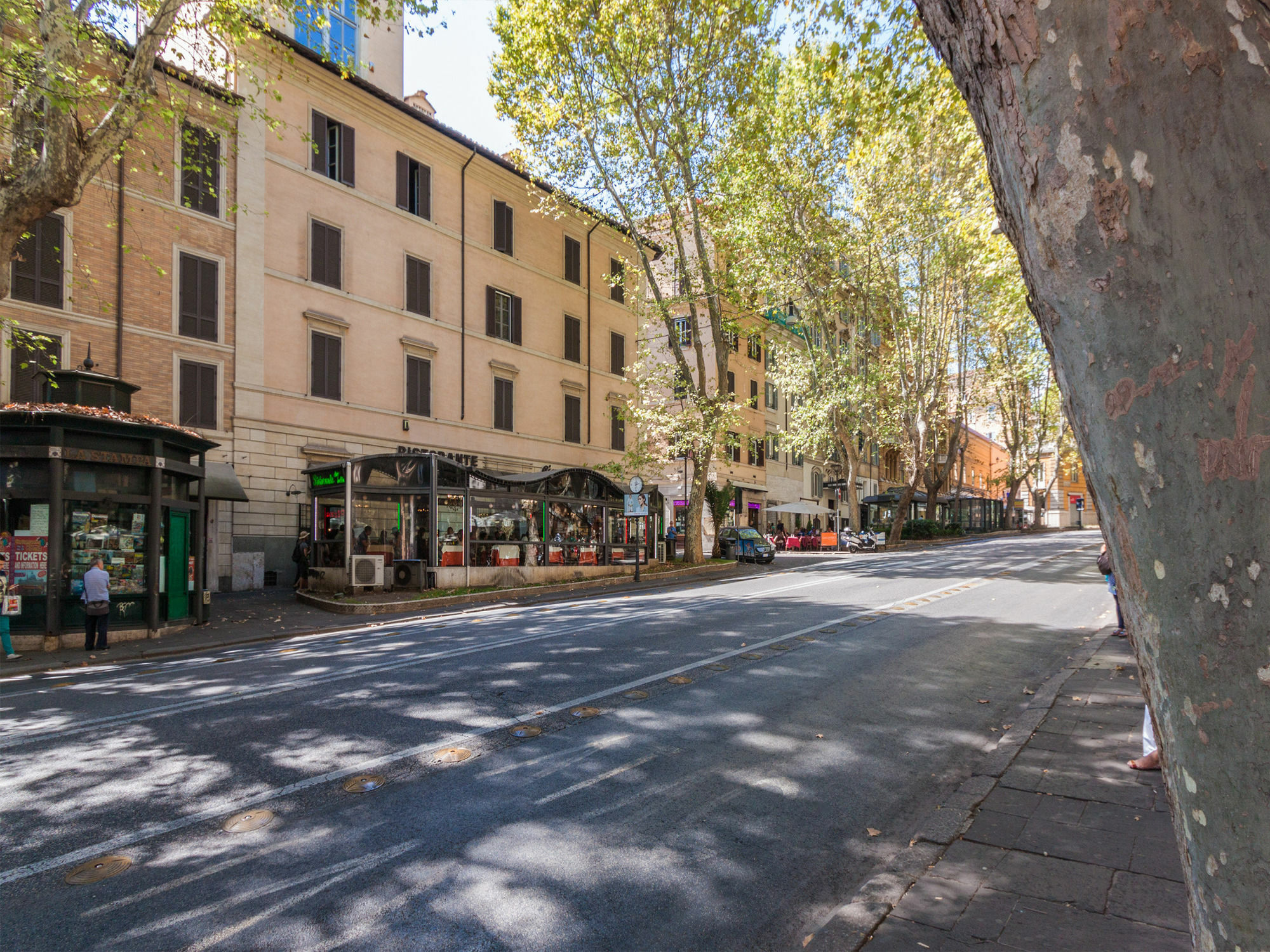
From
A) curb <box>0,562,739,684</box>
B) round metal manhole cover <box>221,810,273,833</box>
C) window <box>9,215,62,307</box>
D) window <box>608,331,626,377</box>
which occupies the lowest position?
curb <box>0,562,739,684</box>

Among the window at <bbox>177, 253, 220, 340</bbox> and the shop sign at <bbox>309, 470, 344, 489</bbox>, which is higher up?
the window at <bbox>177, 253, 220, 340</bbox>

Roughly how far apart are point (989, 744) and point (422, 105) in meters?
28.7

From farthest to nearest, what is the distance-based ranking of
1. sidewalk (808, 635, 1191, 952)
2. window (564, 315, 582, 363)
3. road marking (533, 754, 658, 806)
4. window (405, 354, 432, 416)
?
window (564, 315, 582, 363) → window (405, 354, 432, 416) → road marking (533, 754, 658, 806) → sidewalk (808, 635, 1191, 952)

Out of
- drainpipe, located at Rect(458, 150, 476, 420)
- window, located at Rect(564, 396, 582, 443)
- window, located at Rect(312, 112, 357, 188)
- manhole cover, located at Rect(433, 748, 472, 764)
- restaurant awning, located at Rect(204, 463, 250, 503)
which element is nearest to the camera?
manhole cover, located at Rect(433, 748, 472, 764)

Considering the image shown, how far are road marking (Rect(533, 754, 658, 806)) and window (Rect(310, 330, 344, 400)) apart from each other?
19151mm

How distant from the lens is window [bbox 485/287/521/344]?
2675 cm

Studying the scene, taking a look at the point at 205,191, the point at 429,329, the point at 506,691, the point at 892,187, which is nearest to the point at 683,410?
the point at 429,329

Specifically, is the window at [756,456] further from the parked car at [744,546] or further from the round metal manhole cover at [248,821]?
the round metal manhole cover at [248,821]

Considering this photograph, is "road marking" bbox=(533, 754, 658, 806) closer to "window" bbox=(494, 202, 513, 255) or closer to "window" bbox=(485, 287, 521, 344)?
"window" bbox=(485, 287, 521, 344)

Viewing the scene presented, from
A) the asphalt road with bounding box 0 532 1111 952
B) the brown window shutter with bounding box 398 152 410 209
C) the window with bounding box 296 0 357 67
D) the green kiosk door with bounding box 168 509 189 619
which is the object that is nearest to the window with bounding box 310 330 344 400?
the brown window shutter with bounding box 398 152 410 209

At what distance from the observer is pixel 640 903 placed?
337 centimetres

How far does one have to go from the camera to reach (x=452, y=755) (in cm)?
527

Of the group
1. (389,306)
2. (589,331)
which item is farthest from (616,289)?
(389,306)

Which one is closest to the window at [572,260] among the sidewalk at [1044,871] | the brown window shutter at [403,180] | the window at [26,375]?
the brown window shutter at [403,180]
